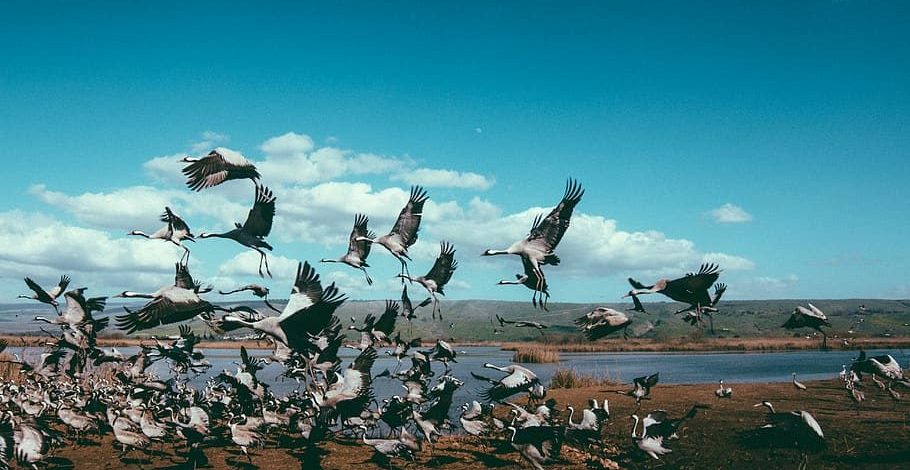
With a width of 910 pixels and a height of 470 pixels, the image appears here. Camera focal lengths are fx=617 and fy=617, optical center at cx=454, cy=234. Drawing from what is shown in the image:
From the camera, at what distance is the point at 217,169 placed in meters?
12.1

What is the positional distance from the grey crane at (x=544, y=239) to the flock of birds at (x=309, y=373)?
25 mm

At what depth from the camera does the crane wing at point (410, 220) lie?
52.0ft

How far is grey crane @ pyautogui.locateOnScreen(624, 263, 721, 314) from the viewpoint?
9094mm

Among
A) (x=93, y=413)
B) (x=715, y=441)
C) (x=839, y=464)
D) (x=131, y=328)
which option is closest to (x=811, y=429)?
→ (x=839, y=464)

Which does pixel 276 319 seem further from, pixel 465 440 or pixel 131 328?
pixel 465 440

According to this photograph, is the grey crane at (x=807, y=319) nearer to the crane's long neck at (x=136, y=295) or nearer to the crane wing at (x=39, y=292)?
the crane's long neck at (x=136, y=295)

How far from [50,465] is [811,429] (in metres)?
15.9

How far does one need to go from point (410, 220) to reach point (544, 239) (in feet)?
15.2

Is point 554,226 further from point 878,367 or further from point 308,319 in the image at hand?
point 878,367

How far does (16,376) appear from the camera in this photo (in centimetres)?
2575

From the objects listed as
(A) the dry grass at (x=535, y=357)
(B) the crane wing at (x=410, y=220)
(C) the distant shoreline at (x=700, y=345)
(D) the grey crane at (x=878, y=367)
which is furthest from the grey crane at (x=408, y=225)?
(C) the distant shoreline at (x=700, y=345)

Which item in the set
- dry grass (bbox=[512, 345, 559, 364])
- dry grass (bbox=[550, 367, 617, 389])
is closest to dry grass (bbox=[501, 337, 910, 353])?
dry grass (bbox=[512, 345, 559, 364])

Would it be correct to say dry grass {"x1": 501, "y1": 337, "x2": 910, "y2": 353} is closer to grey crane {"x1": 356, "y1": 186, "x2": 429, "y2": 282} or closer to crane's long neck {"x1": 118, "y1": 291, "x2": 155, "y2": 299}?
grey crane {"x1": 356, "y1": 186, "x2": 429, "y2": 282}

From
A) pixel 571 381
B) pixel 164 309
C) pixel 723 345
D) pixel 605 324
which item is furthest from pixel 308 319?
pixel 723 345
